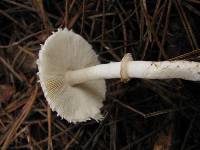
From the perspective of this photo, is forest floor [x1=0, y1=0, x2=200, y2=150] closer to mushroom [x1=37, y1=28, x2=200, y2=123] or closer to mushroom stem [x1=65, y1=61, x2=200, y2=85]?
mushroom [x1=37, y1=28, x2=200, y2=123]

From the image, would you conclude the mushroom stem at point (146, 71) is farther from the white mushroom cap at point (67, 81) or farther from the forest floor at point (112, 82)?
the forest floor at point (112, 82)

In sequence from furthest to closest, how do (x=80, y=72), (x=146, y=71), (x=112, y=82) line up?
(x=112, y=82) → (x=80, y=72) → (x=146, y=71)

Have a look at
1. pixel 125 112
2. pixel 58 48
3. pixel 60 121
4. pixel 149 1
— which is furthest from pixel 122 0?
pixel 60 121

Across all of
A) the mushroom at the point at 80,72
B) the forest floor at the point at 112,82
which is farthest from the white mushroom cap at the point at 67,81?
the forest floor at the point at 112,82

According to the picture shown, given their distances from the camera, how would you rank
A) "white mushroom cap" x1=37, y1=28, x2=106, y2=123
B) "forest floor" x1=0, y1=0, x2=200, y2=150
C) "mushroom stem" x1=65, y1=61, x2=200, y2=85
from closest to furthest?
"mushroom stem" x1=65, y1=61, x2=200, y2=85
"white mushroom cap" x1=37, y1=28, x2=106, y2=123
"forest floor" x1=0, y1=0, x2=200, y2=150

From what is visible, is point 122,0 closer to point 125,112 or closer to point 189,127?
point 125,112

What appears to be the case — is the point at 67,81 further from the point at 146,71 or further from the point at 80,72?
the point at 146,71

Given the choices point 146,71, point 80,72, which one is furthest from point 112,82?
point 146,71

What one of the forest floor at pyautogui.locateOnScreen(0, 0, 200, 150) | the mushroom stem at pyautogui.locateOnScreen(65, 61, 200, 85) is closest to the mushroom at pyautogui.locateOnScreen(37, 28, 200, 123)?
the mushroom stem at pyautogui.locateOnScreen(65, 61, 200, 85)
